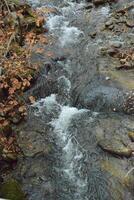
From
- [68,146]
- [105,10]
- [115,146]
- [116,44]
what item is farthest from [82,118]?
[105,10]

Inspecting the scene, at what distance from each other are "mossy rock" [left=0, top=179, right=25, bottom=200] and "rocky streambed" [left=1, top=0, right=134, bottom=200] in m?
0.33

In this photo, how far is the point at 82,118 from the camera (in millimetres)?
8969

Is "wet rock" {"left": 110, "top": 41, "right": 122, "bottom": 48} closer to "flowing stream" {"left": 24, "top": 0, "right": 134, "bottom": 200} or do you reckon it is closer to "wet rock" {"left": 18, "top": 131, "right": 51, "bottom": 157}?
"flowing stream" {"left": 24, "top": 0, "right": 134, "bottom": 200}

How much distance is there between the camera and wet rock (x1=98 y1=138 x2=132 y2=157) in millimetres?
7758

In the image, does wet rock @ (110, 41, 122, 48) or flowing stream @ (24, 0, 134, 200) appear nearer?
flowing stream @ (24, 0, 134, 200)

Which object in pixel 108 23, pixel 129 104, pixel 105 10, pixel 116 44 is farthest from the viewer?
pixel 105 10

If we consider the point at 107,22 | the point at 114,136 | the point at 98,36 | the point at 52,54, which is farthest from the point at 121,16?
the point at 114,136

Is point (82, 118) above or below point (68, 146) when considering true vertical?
above

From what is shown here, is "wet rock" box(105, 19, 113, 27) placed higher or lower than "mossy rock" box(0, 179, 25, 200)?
higher

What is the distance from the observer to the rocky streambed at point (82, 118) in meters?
7.64

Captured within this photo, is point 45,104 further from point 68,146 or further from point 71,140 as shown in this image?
point 68,146

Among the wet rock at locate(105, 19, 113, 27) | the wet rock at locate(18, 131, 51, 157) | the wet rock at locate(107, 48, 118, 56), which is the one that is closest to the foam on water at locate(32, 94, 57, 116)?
the wet rock at locate(18, 131, 51, 157)

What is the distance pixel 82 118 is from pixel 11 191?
105 inches

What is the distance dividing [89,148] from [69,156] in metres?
0.49
